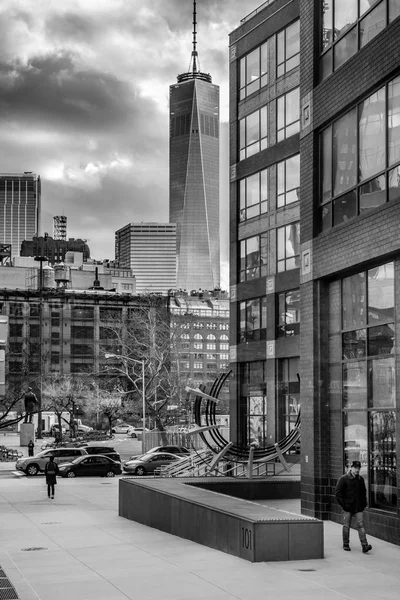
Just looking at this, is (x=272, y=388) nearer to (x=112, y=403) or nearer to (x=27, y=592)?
(x=27, y=592)

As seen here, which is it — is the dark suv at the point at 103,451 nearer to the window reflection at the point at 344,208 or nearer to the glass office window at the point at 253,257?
the glass office window at the point at 253,257

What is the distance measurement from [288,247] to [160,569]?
91.7ft

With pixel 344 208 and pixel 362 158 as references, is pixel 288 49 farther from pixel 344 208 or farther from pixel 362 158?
pixel 362 158

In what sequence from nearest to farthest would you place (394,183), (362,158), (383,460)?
1. (394,183)
2. (383,460)
3. (362,158)

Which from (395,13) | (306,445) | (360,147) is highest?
(395,13)

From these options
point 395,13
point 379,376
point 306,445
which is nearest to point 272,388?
point 306,445

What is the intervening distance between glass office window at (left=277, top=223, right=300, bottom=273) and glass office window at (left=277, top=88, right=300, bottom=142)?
4.23m

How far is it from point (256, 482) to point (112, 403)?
78.6 meters

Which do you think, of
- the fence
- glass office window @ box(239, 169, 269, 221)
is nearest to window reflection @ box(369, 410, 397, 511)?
glass office window @ box(239, 169, 269, 221)

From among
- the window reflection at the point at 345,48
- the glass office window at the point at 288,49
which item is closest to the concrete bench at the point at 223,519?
the window reflection at the point at 345,48

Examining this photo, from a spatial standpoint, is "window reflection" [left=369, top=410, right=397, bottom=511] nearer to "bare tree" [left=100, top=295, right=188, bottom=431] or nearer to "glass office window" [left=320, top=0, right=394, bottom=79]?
"glass office window" [left=320, top=0, right=394, bottom=79]

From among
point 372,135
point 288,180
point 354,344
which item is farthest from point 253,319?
point 372,135

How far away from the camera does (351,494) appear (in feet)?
61.4

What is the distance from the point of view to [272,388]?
4369 centimetres
